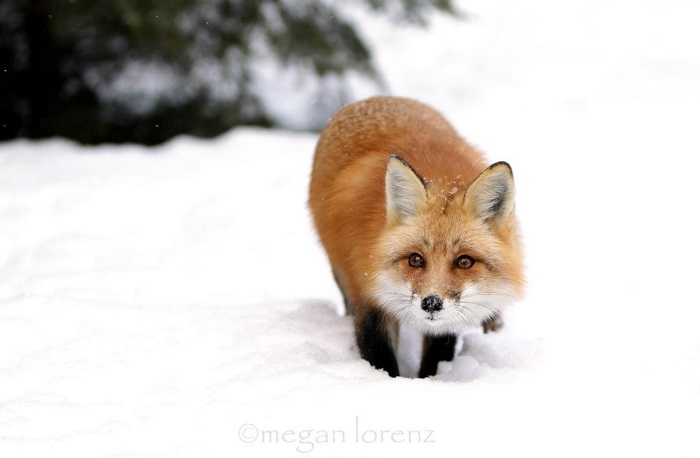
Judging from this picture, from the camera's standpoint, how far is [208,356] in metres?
3.67

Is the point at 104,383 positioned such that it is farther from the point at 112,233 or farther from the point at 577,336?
the point at 112,233

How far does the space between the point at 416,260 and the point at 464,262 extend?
0.21 metres

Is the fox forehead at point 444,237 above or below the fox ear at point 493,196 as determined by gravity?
below

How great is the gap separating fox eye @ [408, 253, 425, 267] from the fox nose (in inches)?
9.9

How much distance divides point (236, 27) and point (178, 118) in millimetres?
1614

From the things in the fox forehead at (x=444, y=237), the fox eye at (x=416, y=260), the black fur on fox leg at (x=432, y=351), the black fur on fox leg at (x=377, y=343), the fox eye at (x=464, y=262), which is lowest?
the black fur on fox leg at (x=432, y=351)

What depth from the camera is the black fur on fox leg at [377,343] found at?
3.57 m

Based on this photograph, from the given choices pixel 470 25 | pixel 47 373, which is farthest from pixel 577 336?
pixel 470 25

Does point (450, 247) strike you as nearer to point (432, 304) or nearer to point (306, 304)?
point (432, 304)

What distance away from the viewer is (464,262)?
10.5 ft

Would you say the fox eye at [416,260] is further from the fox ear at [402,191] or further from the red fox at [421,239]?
the fox ear at [402,191]

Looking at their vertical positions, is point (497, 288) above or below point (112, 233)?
above

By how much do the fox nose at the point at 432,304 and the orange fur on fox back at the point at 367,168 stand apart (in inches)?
17.9

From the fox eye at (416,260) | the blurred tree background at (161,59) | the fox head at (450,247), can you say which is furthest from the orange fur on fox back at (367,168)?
the blurred tree background at (161,59)
